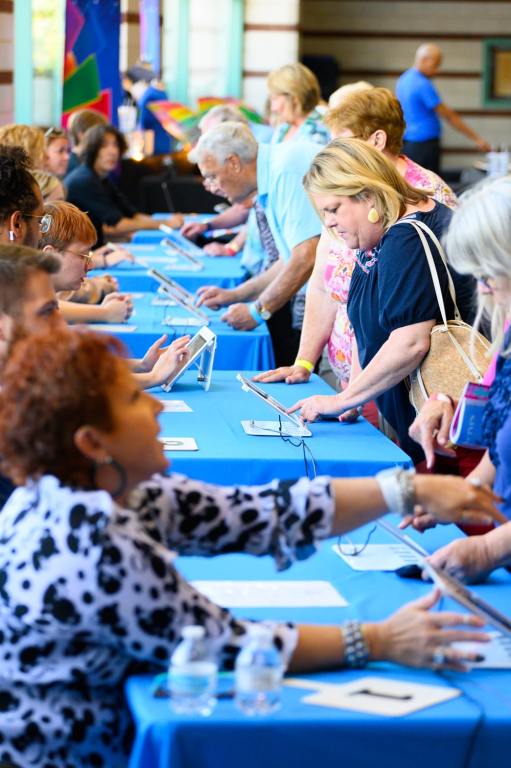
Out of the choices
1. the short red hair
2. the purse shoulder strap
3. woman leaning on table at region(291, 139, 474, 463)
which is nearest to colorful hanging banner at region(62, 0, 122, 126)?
the short red hair

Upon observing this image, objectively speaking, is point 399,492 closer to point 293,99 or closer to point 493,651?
point 493,651

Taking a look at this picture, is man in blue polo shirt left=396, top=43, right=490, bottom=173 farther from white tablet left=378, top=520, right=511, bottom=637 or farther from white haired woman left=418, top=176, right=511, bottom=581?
white tablet left=378, top=520, right=511, bottom=637

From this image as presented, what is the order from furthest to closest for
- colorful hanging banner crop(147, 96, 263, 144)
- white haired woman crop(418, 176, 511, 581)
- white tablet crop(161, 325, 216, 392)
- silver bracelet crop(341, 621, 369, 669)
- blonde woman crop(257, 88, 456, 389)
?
colorful hanging banner crop(147, 96, 263, 144) → blonde woman crop(257, 88, 456, 389) → white tablet crop(161, 325, 216, 392) → white haired woman crop(418, 176, 511, 581) → silver bracelet crop(341, 621, 369, 669)

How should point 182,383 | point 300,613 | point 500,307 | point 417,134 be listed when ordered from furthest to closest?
1. point 417,134
2. point 182,383
3. point 500,307
4. point 300,613

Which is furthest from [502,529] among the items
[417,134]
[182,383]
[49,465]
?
[417,134]

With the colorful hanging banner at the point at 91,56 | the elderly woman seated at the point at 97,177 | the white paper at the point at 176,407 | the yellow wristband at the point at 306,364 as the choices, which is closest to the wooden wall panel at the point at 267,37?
the colorful hanging banner at the point at 91,56

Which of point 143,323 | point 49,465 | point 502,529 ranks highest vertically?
point 49,465

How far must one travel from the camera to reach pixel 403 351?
3.31 metres

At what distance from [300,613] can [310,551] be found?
0.16m

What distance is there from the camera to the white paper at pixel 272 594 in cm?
210

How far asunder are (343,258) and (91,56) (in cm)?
550

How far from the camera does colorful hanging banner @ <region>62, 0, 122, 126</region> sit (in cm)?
866

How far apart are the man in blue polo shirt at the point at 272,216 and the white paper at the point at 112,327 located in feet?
Answer: 1.32

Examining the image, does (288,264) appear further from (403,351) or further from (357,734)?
(357,734)
